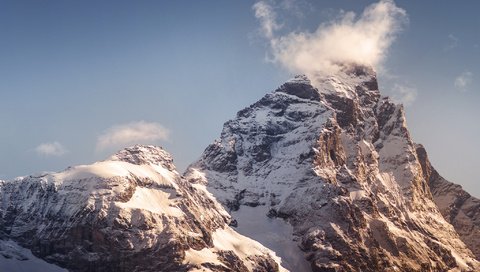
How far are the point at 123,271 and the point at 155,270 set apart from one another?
32.4 ft

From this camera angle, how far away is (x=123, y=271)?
200m

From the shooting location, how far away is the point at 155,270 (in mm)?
199375
